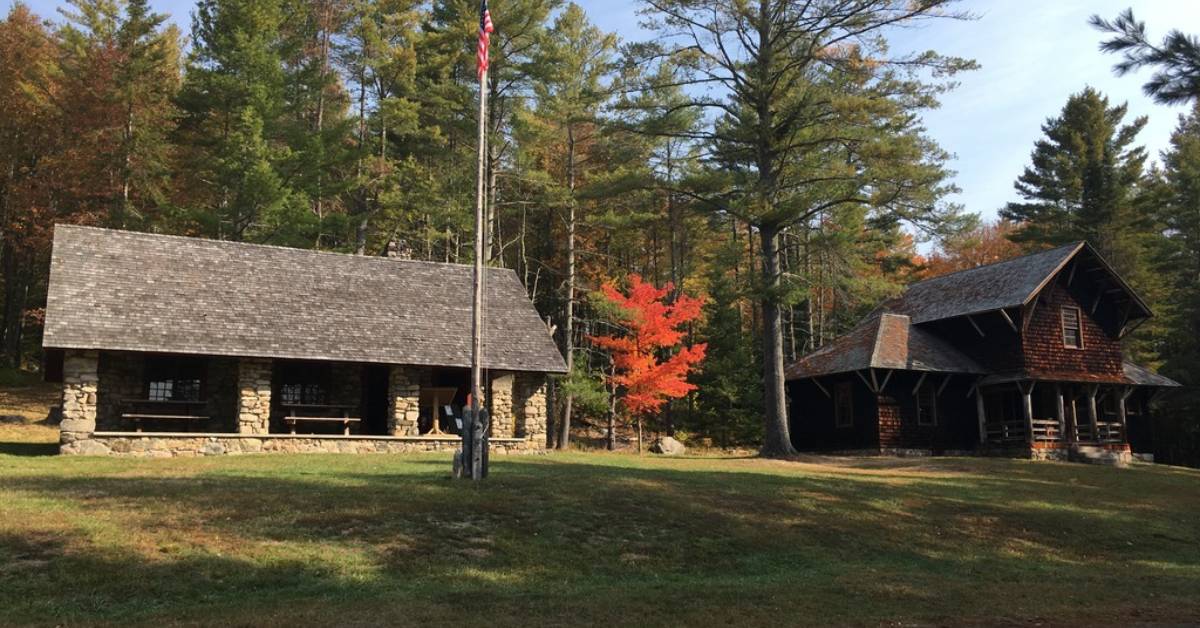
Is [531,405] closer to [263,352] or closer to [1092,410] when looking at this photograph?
[263,352]

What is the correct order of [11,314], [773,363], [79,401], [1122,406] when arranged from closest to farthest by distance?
[79,401]
[773,363]
[1122,406]
[11,314]

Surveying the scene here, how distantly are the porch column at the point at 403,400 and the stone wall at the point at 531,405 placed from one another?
123 inches

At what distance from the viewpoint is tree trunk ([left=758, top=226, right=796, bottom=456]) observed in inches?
1079

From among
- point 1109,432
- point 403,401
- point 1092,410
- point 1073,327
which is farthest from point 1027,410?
point 403,401

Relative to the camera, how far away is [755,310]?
5084 centimetres

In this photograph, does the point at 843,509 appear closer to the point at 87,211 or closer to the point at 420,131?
the point at 420,131

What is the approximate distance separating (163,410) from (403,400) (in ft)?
20.8

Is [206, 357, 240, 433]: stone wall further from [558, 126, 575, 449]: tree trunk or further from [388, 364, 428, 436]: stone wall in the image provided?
[558, 126, 575, 449]: tree trunk

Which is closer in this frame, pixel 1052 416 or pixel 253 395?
pixel 253 395

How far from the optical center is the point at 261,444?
75.2ft

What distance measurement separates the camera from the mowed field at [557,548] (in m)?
9.10

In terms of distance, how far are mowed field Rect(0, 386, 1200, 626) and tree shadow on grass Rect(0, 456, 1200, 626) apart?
0.16 ft

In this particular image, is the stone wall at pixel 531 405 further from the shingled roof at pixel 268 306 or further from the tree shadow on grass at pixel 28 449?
the tree shadow on grass at pixel 28 449

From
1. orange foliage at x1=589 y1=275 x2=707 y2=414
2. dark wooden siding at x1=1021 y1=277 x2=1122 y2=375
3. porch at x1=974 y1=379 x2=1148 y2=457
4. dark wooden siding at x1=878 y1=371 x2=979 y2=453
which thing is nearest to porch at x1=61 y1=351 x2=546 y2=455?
orange foliage at x1=589 y1=275 x2=707 y2=414
